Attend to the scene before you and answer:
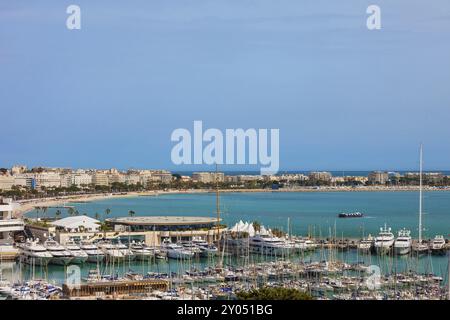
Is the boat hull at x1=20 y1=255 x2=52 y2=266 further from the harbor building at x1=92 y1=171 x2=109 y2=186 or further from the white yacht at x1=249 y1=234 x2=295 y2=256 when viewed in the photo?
the harbor building at x1=92 y1=171 x2=109 y2=186

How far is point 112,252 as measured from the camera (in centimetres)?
1009

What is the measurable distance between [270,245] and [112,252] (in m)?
2.29

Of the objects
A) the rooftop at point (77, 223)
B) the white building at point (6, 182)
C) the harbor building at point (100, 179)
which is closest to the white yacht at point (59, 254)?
the rooftop at point (77, 223)

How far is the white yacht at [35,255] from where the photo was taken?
976 cm

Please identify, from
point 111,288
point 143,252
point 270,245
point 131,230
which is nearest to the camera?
point 111,288

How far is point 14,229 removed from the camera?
11422 millimetres

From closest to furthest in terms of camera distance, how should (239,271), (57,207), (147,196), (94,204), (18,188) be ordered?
(239,271)
(57,207)
(18,188)
(94,204)
(147,196)

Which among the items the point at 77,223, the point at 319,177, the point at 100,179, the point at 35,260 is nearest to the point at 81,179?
the point at 100,179

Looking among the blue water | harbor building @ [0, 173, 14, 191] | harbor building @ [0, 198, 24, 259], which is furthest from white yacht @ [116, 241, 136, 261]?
harbor building @ [0, 173, 14, 191]

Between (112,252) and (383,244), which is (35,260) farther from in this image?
(383,244)

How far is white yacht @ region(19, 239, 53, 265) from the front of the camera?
9.76 m
